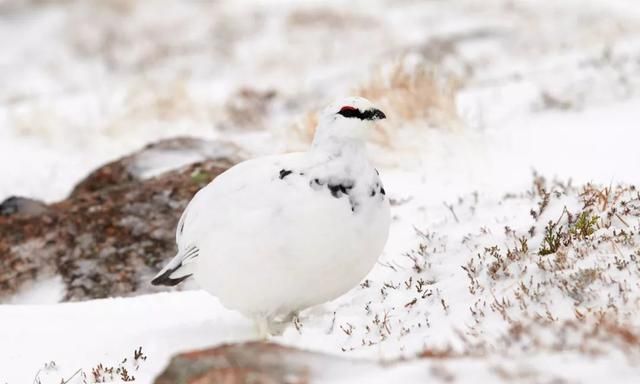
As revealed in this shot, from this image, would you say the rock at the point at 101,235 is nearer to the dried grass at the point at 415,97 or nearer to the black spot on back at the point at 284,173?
the dried grass at the point at 415,97

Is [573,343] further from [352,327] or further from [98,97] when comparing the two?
[98,97]

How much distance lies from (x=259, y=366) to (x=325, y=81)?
489 inches

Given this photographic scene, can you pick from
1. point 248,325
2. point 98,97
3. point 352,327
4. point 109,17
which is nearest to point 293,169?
point 352,327

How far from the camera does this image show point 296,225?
12.0ft

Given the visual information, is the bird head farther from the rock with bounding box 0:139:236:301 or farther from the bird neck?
the rock with bounding box 0:139:236:301

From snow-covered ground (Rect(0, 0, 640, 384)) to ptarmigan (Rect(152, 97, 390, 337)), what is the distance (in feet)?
1.28

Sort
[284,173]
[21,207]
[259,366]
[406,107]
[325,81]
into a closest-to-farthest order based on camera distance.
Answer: [259,366] → [284,173] → [21,207] → [406,107] → [325,81]

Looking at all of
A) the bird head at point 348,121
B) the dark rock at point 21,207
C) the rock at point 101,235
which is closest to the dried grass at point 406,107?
the rock at point 101,235

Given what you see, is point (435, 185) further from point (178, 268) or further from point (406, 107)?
point (178, 268)

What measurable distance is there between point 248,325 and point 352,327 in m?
0.69

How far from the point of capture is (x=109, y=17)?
23.5 m

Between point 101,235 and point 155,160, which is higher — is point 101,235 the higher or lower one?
the lower one

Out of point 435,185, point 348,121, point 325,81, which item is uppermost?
point 325,81

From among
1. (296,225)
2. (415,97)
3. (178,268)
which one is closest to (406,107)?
(415,97)
